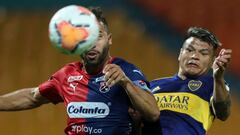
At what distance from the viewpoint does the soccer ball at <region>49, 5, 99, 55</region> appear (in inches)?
121

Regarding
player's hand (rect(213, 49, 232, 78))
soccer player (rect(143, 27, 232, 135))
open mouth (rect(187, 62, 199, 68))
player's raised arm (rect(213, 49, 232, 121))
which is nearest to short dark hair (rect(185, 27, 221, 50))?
soccer player (rect(143, 27, 232, 135))

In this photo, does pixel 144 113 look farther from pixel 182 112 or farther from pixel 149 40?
pixel 149 40

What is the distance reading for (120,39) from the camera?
7.40 meters

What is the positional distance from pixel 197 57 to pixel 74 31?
1065 millimetres

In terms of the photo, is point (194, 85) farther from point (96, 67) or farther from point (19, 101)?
point (19, 101)

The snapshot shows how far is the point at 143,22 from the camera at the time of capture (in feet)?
25.6

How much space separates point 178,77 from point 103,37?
2.75ft

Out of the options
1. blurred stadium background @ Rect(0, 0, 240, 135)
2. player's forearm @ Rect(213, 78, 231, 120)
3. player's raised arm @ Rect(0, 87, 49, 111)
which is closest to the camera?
player's forearm @ Rect(213, 78, 231, 120)

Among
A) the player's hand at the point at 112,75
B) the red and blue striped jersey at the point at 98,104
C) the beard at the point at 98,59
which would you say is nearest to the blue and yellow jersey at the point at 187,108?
the red and blue striped jersey at the point at 98,104

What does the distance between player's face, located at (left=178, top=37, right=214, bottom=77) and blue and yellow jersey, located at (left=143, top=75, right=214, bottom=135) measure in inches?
2.0

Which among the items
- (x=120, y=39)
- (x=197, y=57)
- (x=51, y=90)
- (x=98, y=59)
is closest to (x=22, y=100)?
(x=51, y=90)

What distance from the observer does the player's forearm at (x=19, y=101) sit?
3746 mm

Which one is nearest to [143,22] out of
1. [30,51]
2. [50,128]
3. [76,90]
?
[30,51]

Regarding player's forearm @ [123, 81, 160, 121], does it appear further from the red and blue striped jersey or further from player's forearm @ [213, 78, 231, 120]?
player's forearm @ [213, 78, 231, 120]
